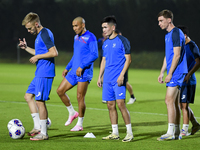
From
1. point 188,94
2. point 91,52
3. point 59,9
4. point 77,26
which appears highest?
point 59,9

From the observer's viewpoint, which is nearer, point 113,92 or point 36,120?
point 113,92

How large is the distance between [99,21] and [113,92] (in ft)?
110

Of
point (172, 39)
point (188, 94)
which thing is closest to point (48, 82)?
point (172, 39)

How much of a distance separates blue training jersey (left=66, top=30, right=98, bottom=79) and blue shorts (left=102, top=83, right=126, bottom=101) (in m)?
1.00

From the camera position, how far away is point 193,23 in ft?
112

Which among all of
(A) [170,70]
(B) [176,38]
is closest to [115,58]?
(A) [170,70]

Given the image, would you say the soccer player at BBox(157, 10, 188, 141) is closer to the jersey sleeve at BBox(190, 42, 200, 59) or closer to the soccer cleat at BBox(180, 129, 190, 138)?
the soccer cleat at BBox(180, 129, 190, 138)

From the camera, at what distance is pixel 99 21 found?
39031mm

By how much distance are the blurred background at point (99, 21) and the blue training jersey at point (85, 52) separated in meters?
26.1

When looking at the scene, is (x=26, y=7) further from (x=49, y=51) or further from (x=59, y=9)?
(x=49, y=51)

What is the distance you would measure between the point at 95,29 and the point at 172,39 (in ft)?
110

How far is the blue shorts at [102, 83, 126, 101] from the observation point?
19.7ft

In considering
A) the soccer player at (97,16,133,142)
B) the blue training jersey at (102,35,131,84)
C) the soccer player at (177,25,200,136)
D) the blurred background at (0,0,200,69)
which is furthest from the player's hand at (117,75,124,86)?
the blurred background at (0,0,200,69)

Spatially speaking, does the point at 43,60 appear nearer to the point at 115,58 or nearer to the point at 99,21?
the point at 115,58
